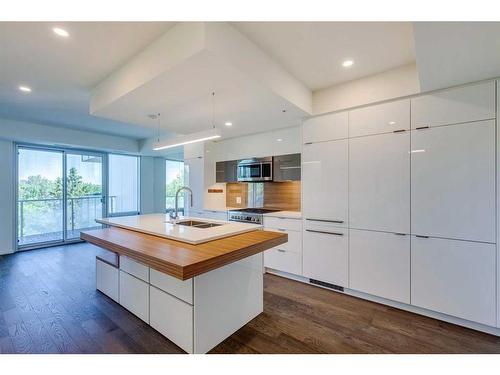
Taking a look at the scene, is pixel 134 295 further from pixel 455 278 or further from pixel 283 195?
pixel 455 278

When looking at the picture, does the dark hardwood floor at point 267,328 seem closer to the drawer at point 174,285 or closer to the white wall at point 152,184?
the drawer at point 174,285

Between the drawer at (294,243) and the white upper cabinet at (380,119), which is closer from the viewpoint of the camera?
the white upper cabinet at (380,119)

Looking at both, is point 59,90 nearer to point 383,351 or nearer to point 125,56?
point 125,56

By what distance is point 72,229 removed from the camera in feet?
18.3

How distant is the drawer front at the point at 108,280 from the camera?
2.59m

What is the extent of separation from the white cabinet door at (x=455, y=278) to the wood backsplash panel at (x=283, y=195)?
183 cm

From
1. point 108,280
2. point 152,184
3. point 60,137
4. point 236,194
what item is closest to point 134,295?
point 108,280

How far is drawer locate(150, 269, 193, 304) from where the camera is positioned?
68.3 inches

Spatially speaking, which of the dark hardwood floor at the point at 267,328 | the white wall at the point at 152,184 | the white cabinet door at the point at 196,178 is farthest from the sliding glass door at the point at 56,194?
the white cabinet door at the point at 196,178

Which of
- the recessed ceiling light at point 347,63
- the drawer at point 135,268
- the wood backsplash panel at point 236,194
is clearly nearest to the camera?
the drawer at point 135,268

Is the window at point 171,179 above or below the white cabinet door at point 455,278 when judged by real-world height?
above

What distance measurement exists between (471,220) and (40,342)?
388 centimetres

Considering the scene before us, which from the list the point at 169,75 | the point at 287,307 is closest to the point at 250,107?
the point at 169,75
